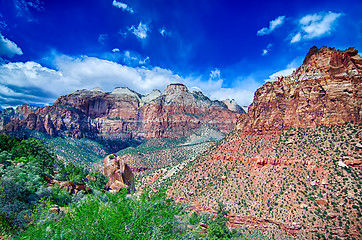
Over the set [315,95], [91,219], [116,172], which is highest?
[315,95]

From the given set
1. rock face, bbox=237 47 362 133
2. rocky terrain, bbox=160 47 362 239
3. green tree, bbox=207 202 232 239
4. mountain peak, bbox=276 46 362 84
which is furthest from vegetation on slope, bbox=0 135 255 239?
mountain peak, bbox=276 46 362 84

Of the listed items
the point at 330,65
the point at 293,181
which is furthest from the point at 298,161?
the point at 330,65

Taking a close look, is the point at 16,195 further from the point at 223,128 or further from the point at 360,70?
the point at 223,128

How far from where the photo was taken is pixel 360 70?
131 ft

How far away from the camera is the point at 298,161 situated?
37.9m

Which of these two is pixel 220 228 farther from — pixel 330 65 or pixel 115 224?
pixel 330 65

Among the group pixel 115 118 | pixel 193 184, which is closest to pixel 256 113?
pixel 193 184

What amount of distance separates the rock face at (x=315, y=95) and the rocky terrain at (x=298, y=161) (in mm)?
153

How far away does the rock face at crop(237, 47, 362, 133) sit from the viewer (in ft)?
131

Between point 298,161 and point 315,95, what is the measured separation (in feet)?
49.6

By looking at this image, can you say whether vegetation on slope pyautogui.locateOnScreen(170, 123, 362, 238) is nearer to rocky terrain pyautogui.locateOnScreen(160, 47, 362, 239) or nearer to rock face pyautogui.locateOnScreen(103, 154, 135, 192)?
A: rocky terrain pyautogui.locateOnScreen(160, 47, 362, 239)

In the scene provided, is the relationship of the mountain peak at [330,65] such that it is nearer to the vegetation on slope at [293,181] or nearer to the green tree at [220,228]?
the vegetation on slope at [293,181]

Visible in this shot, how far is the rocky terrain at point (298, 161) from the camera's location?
30766mm

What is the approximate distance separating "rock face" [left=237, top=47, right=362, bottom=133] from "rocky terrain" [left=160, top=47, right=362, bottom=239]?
6.0 inches
